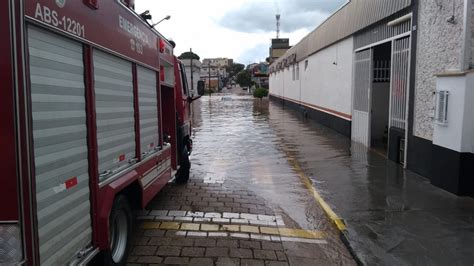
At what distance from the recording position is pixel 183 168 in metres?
8.13

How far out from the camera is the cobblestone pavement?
15.5ft

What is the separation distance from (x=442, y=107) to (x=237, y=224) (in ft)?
14.0

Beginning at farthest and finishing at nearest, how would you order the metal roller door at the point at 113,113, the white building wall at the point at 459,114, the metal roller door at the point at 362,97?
1. the metal roller door at the point at 362,97
2. the white building wall at the point at 459,114
3. the metal roller door at the point at 113,113

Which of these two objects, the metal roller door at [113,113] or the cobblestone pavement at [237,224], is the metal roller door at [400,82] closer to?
the cobblestone pavement at [237,224]

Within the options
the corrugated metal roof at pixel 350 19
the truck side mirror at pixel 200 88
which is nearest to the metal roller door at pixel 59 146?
the truck side mirror at pixel 200 88

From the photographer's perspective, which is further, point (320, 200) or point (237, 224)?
point (320, 200)

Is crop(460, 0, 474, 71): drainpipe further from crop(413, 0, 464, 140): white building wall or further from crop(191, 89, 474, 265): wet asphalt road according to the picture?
crop(191, 89, 474, 265): wet asphalt road

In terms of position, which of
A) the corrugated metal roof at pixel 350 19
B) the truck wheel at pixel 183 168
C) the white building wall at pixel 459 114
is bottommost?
the truck wheel at pixel 183 168

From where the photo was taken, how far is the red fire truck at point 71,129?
2428mm

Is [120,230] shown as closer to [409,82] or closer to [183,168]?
[183,168]

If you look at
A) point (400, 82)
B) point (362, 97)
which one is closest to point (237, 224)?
point (400, 82)

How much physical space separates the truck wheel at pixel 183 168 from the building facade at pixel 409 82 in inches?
179

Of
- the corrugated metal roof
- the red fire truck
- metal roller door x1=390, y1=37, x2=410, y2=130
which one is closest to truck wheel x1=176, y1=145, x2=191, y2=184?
the red fire truck

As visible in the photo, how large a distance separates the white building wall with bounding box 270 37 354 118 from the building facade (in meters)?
0.04
